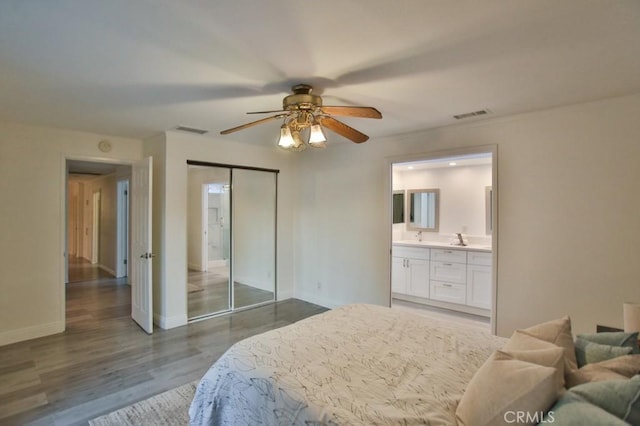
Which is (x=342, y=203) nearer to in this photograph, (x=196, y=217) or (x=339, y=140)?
(x=339, y=140)

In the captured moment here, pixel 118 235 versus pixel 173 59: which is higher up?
pixel 173 59

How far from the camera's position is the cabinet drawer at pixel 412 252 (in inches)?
199

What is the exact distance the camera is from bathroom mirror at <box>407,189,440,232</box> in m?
5.63

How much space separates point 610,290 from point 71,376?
4.76 meters

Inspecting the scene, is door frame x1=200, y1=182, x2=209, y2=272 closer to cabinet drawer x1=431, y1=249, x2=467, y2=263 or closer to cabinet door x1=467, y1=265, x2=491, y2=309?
cabinet drawer x1=431, y1=249, x2=467, y2=263

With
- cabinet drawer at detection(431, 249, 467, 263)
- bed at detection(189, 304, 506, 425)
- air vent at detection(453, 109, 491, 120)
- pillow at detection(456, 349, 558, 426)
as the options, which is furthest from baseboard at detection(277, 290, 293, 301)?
pillow at detection(456, 349, 558, 426)

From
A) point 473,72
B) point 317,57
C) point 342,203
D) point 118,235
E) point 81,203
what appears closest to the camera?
point 317,57

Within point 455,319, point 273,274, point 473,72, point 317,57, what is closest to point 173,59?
point 317,57

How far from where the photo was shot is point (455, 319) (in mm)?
4484

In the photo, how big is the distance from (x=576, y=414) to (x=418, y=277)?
4152 millimetres

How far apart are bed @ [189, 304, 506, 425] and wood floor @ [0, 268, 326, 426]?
1185 millimetres

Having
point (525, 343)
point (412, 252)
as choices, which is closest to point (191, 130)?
point (412, 252)

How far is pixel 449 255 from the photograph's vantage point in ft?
15.8

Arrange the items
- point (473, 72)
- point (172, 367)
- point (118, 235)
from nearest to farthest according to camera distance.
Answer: point (473, 72), point (172, 367), point (118, 235)
